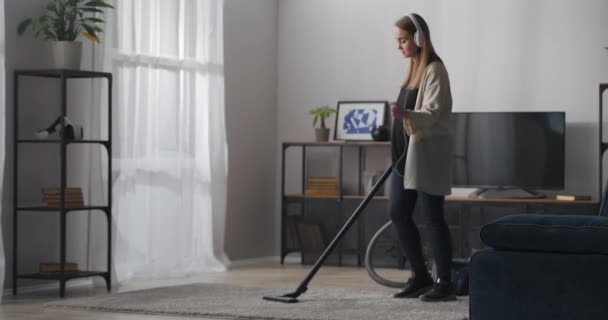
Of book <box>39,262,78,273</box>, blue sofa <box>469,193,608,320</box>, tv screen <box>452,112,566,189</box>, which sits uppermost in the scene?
tv screen <box>452,112,566,189</box>

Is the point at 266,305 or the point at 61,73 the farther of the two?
the point at 61,73

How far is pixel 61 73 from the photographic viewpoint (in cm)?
520

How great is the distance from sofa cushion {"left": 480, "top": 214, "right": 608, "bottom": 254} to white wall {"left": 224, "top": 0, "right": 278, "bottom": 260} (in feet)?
13.5

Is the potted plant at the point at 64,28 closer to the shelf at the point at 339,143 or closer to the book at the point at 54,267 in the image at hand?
the book at the point at 54,267

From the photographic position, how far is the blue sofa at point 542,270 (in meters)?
3.21

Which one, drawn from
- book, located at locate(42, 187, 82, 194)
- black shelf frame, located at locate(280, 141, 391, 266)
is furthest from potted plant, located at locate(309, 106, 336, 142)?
book, located at locate(42, 187, 82, 194)

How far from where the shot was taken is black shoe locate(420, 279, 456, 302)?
4.73 m

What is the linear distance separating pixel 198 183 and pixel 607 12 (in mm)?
2905

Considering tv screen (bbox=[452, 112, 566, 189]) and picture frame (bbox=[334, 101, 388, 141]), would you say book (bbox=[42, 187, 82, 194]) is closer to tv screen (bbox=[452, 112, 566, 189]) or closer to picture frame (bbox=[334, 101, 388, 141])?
picture frame (bbox=[334, 101, 388, 141])

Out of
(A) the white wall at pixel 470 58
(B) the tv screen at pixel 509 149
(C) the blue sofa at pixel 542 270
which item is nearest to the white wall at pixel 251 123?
(A) the white wall at pixel 470 58

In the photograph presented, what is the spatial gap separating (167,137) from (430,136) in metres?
2.19

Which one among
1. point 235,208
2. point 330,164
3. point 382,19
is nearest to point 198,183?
point 235,208

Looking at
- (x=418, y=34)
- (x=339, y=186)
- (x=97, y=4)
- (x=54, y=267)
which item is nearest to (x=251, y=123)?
(x=339, y=186)

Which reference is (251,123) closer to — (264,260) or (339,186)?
(339,186)
